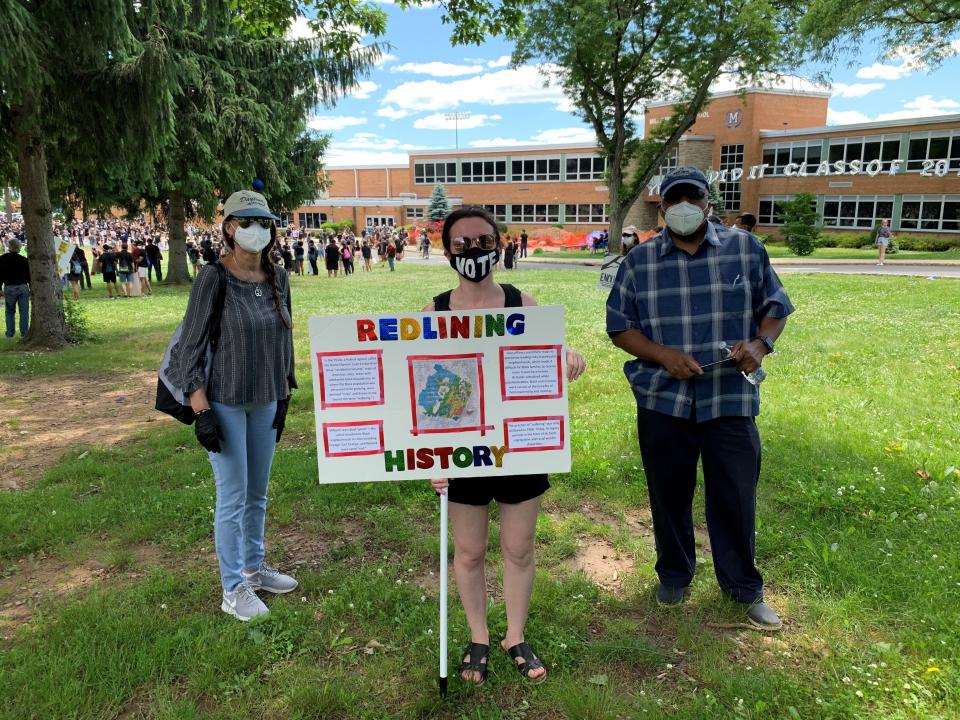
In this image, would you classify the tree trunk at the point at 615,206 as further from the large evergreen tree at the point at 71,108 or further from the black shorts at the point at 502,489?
the black shorts at the point at 502,489

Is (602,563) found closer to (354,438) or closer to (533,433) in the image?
(533,433)

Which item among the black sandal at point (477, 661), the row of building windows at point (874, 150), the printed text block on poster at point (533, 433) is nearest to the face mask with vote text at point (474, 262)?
the printed text block on poster at point (533, 433)

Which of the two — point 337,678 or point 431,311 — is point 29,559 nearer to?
point 337,678

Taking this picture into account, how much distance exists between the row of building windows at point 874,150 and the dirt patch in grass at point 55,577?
47.7 metres

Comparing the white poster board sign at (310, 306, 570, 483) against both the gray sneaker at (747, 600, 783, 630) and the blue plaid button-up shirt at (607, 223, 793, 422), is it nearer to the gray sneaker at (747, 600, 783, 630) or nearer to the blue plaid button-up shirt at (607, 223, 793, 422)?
the blue plaid button-up shirt at (607, 223, 793, 422)

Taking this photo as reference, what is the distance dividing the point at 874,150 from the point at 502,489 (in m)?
49.9

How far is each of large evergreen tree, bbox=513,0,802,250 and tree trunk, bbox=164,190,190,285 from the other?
669 inches

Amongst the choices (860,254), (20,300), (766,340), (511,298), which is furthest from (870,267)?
(511,298)

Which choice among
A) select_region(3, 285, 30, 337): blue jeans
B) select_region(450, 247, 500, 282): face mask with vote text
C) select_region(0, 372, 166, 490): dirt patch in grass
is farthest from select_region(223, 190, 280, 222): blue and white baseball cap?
select_region(3, 285, 30, 337): blue jeans

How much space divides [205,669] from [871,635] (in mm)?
3310

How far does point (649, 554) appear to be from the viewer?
438 cm

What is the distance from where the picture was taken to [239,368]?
3.49 metres

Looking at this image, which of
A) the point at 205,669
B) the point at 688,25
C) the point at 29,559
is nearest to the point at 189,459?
the point at 29,559

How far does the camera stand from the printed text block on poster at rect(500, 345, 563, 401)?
2.96m
